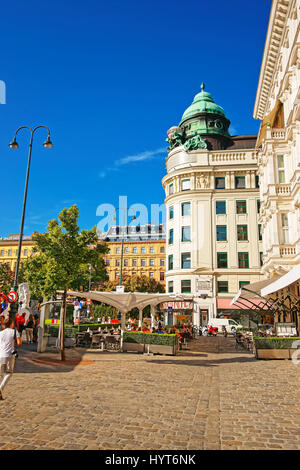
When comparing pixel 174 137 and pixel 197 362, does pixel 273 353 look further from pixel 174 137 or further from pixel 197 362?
pixel 174 137

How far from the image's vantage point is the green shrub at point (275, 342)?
16438 mm

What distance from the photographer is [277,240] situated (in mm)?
23828

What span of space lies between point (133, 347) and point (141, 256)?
71.8 m

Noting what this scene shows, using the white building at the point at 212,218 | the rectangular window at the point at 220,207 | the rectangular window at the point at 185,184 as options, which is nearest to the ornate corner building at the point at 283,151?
the white building at the point at 212,218

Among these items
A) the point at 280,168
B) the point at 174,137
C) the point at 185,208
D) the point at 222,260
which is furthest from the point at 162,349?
the point at 174,137

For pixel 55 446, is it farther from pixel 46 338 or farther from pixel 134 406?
pixel 46 338

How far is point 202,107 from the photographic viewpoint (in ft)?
163

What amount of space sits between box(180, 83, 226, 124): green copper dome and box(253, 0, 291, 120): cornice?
1590 centimetres

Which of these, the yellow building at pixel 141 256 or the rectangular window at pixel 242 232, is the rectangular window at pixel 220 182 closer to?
the rectangular window at pixel 242 232

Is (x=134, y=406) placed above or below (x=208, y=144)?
below

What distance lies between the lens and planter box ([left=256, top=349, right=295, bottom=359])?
16.3 metres

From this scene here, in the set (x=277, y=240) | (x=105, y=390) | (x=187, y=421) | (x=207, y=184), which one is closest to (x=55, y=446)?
(x=187, y=421)
